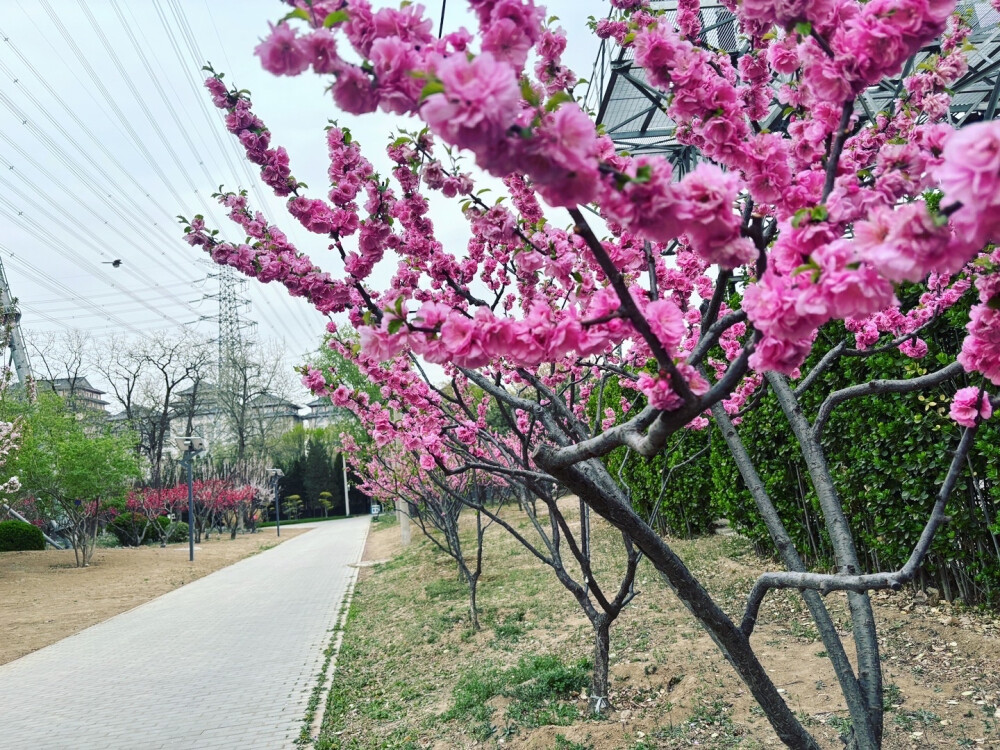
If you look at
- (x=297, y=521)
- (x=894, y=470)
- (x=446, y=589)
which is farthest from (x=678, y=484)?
(x=297, y=521)

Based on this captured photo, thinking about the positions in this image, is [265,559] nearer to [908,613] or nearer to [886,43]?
[908,613]

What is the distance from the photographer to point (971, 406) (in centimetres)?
205

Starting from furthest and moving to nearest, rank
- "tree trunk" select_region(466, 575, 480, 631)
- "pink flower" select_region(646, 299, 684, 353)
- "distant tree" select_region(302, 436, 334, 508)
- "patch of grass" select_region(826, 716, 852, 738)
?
1. "distant tree" select_region(302, 436, 334, 508)
2. "tree trunk" select_region(466, 575, 480, 631)
3. "patch of grass" select_region(826, 716, 852, 738)
4. "pink flower" select_region(646, 299, 684, 353)

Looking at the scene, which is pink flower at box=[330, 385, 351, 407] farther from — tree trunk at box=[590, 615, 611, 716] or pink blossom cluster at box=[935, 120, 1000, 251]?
pink blossom cluster at box=[935, 120, 1000, 251]

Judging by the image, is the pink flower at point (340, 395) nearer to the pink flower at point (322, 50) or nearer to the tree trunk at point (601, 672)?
the tree trunk at point (601, 672)

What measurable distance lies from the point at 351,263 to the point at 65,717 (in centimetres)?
521

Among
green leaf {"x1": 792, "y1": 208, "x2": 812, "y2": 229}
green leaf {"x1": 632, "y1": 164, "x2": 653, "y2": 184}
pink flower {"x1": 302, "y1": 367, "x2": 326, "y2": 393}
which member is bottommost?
green leaf {"x1": 792, "y1": 208, "x2": 812, "y2": 229}

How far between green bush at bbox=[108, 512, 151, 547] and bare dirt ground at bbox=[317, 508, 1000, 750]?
63.1ft

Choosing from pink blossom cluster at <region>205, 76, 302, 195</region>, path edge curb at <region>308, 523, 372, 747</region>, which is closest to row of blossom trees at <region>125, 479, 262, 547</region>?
path edge curb at <region>308, 523, 372, 747</region>

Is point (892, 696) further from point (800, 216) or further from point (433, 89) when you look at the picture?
point (433, 89)

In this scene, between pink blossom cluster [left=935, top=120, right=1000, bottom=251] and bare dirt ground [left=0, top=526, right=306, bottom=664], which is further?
bare dirt ground [left=0, top=526, right=306, bottom=664]

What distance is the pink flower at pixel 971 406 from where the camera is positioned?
79.4 inches

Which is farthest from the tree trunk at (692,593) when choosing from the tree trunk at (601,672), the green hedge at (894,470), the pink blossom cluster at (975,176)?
the tree trunk at (601,672)

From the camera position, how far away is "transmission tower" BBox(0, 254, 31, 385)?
15984mm
